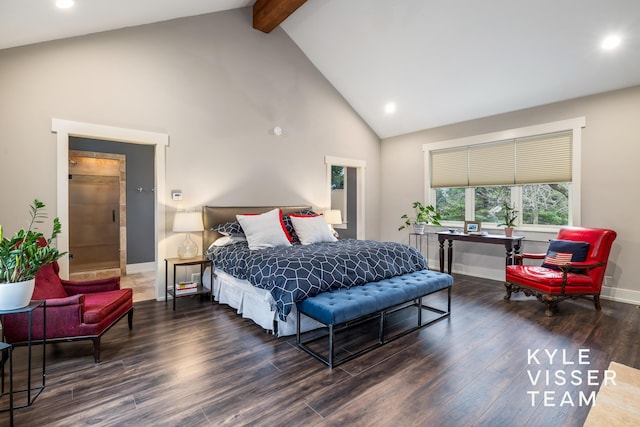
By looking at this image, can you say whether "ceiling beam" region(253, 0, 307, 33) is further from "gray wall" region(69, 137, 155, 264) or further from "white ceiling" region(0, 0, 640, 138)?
"gray wall" region(69, 137, 155, 264)

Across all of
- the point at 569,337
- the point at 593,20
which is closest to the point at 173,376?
the point at 569,337

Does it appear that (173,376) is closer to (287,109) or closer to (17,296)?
(17,296)

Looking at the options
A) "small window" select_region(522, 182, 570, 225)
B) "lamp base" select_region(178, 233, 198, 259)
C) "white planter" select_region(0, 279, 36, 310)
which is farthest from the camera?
"small window" select_region(522, 182, 570, 225)

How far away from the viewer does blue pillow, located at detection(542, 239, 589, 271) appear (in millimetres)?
3871

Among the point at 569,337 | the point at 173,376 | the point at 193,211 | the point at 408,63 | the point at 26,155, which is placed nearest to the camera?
the point at 173,376

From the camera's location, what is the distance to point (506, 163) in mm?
5148

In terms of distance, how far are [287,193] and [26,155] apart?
10.8 ft

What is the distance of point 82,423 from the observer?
5.94 ft

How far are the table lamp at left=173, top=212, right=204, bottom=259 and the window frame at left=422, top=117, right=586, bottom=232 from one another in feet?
13.8

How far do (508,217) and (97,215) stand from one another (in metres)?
7.08

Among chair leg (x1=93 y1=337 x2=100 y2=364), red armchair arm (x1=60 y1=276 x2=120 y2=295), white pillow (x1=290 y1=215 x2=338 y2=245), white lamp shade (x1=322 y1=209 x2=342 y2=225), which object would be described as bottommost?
chair leg (x1=93 y1=337 x2=100 y2=364)

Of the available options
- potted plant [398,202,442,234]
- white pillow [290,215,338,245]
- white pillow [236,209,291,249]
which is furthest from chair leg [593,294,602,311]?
white pillow [236,209,291,249]

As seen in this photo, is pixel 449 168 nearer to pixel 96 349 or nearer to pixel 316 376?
pixel 316 376

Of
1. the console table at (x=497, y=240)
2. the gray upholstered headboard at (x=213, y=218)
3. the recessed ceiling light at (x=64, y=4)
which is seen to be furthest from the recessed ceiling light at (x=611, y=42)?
the recessed ceiling light at (x=64, y=4)
